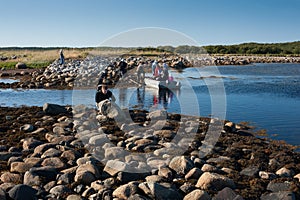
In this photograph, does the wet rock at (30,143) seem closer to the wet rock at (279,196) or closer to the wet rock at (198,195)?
the wet rock at (198,195)

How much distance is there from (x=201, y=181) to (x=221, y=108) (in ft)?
34.6

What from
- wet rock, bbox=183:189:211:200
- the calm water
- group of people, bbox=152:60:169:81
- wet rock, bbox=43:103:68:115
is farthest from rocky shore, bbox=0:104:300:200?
group of people, bbox=152:60:169:81

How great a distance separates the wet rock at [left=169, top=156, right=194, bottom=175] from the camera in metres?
7.84

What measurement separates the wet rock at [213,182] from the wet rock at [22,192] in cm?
321

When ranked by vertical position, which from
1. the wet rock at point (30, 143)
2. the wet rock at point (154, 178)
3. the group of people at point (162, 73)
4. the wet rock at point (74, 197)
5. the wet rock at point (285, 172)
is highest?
the group of people at point (162, 73)

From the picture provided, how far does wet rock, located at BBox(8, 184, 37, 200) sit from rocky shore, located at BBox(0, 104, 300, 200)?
18 millimetres

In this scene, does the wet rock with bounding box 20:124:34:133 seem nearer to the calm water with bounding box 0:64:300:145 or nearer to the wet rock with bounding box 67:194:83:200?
the wet rock with bounding box 67:194:83:200

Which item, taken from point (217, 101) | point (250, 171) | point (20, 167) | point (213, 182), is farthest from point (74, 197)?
point (217, 101)

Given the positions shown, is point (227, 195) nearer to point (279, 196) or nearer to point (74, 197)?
point (279, 196)

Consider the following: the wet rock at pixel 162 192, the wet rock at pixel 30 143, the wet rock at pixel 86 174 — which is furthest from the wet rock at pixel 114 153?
the wet rock at pixel 30 143

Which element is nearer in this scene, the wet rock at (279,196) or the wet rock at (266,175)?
the wet rock at (279,196)

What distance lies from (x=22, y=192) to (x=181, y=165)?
131 inches

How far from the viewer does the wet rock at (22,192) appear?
21.9 ft

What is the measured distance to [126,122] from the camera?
12734mm
